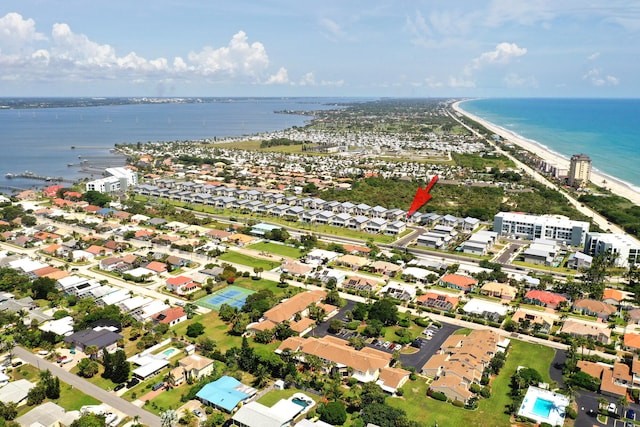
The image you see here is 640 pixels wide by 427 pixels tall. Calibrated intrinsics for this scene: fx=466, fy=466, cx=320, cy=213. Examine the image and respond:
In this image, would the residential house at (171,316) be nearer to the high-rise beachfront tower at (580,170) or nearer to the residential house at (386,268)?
the residential house at (386,268)

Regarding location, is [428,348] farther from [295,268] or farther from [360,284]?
[295,268]

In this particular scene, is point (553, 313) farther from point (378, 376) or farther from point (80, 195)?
point (80, 195)

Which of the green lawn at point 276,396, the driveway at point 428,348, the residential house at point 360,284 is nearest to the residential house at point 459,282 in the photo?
the residential house at point 360,284

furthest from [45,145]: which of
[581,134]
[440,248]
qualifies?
[581,134]

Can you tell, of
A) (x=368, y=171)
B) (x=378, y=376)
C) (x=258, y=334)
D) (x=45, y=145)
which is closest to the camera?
(x=378, y=376)

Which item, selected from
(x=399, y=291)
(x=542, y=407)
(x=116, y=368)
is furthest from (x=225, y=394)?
(x=399, y=291)

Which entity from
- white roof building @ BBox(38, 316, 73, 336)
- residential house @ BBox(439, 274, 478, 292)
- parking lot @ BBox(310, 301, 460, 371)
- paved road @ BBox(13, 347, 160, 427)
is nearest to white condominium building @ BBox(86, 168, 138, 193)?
white roof building @ BBox(38, 316, 73, 336)
